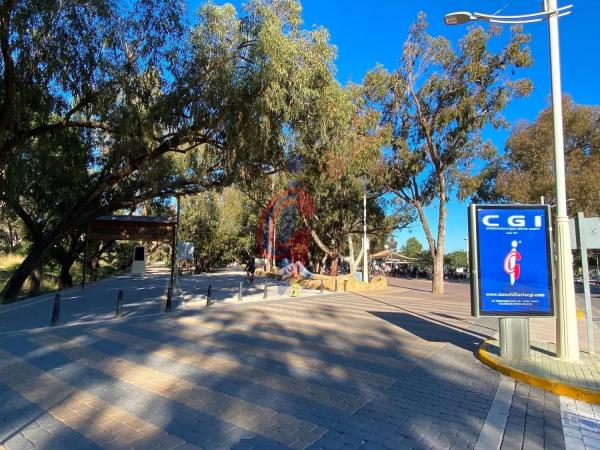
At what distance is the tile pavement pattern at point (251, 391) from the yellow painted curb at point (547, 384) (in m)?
0.18

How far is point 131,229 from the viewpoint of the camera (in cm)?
2169

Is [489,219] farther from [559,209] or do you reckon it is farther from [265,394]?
[265,394]

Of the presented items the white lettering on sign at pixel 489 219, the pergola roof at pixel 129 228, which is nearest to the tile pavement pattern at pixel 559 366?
the white lettering on sign at pixel 489 219

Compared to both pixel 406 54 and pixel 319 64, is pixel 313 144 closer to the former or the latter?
pixel 319 64

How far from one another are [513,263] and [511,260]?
0.06 meters

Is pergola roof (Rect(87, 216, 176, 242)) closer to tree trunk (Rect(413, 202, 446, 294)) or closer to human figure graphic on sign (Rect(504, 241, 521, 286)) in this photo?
tree trunk (Rect(413, 202, 446, 294))

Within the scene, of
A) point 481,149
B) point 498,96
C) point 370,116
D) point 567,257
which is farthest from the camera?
point 481,149

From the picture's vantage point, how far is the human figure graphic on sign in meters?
7.37

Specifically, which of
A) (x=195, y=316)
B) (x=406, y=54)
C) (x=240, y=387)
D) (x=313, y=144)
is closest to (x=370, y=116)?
(x=406, y=54)

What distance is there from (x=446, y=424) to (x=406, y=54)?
20.7 metres

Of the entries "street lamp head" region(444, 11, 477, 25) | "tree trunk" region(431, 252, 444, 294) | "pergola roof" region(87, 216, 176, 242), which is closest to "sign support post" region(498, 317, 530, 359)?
"street lamp head" region(444, 11, 477, 25)

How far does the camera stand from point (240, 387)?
5.84 m

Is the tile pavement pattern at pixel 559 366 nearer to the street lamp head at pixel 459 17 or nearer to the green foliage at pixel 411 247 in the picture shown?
the street lamp head at pixel 459 17

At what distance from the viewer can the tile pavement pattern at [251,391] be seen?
14.0ft
